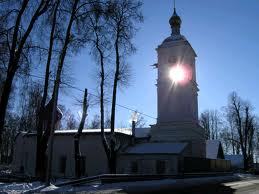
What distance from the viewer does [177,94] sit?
4450cm

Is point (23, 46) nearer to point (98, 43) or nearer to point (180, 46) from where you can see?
point (98, 43)

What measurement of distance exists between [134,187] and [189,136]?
22.8 meters

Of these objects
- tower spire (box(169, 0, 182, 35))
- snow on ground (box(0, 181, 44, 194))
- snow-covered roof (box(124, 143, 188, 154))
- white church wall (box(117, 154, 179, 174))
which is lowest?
snow on ground (box(0, 181, 44, 194))

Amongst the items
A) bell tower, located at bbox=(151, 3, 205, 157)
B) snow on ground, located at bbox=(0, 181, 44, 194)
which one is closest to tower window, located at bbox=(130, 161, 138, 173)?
bell tower, located at bbox=(151, 3, 205, 157)

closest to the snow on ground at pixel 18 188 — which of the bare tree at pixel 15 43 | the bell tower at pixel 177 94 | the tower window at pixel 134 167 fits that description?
the bare tree at pixel 15 43

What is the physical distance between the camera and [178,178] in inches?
1181

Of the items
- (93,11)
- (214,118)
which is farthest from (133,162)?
(214,118)

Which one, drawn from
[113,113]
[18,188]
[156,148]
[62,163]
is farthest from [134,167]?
[18,188]

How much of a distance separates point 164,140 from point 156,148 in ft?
18.8

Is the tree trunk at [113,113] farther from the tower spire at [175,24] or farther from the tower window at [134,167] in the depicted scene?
the tower spire at [175,24]

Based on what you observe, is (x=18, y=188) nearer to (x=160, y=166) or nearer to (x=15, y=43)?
(x=15, y=43)

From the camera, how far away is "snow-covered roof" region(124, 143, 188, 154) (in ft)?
115

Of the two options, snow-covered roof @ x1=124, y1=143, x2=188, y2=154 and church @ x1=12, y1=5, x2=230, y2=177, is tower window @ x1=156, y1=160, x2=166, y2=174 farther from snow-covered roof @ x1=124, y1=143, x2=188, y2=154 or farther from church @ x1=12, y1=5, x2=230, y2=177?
snow-covered roof @ x1=124, y1=143, x2=188, y2=154

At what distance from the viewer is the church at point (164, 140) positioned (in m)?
35.5
